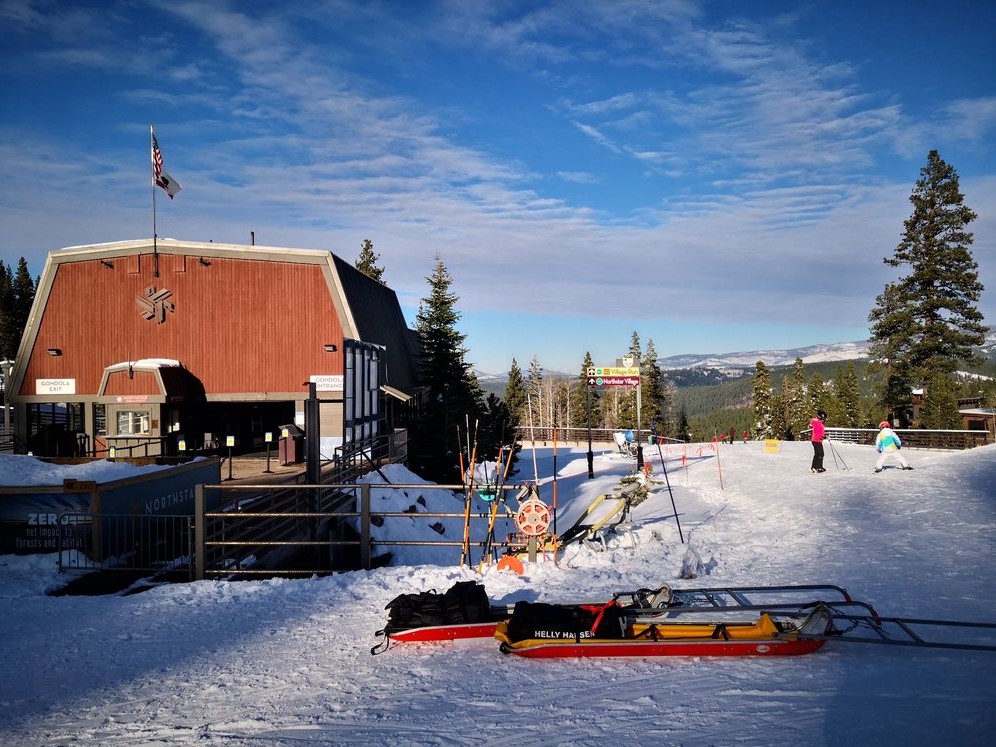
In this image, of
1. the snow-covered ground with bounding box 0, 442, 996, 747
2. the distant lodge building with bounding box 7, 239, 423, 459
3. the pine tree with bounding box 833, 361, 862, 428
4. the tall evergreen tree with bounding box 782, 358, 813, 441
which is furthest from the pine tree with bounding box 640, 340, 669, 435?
the snow-covered ground with bounding box 0, 442, 996, 747

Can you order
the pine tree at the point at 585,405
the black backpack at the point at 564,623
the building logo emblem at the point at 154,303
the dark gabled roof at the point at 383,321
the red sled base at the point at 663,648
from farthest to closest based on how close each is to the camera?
1. the pine tree at the point at 585,405
2. the dark gabled roof at the point at 383,321
3. the building logo emblem at the point at 154,303
4. the black backpack at the point at 564,623
5. the red sled base at the point at 663,648

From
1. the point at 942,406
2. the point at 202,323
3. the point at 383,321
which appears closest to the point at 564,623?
the point at 202,323

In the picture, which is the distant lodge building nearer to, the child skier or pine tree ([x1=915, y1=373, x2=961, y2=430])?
the child skier

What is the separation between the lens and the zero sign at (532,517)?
9.51 meters

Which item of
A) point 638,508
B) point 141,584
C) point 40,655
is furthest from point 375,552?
point 40,655

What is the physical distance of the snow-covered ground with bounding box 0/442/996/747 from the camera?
4629 millimetres

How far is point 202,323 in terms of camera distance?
81.6ft

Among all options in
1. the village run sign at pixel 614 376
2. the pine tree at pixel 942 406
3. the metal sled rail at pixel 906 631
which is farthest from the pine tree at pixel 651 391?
the metal sled rail at pixel 906 631

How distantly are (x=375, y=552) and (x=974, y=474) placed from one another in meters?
15.1

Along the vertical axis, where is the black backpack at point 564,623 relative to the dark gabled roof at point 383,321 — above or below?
below

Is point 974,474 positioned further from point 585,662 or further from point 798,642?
point 585,662

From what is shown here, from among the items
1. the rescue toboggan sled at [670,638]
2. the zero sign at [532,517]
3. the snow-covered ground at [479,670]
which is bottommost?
the snow-covered ground at [479,670]

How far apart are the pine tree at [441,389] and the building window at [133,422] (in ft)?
40.3

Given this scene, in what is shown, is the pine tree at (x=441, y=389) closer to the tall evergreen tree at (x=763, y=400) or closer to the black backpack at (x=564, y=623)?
the black backpack at (x=564, y=623)
